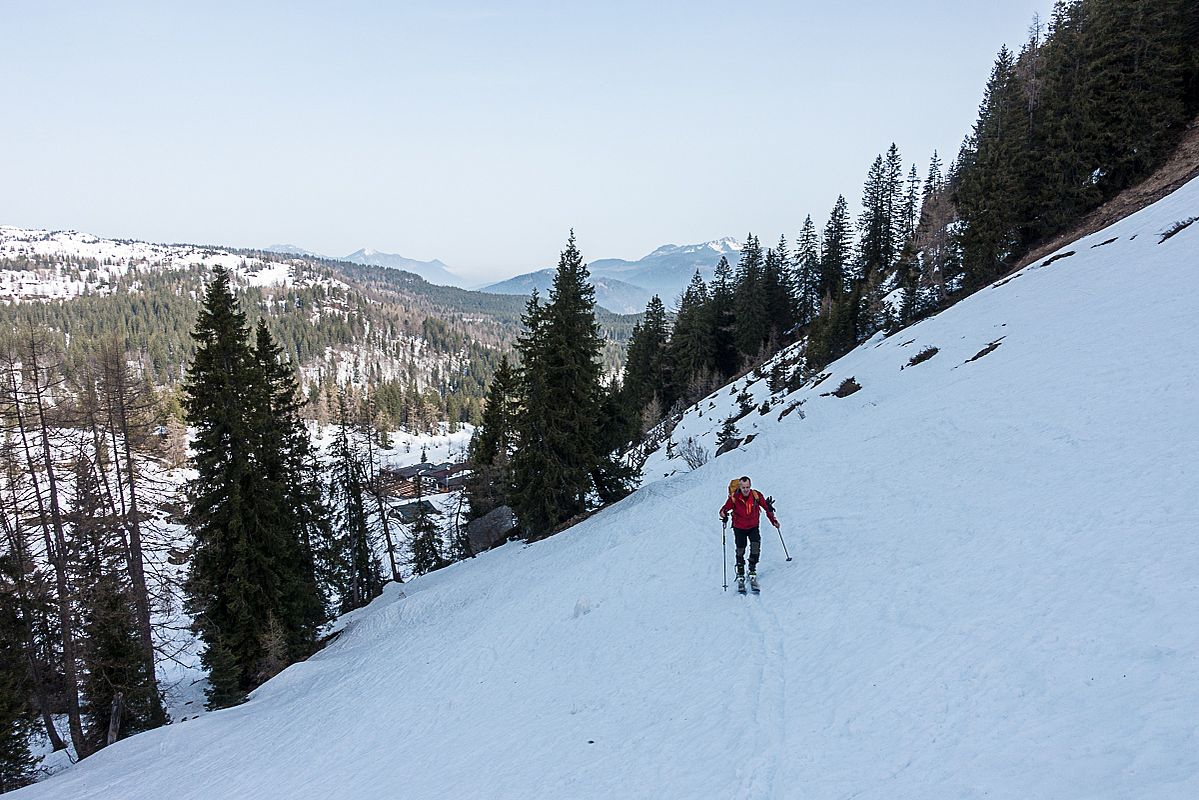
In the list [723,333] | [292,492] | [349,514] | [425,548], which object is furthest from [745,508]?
[723,333]

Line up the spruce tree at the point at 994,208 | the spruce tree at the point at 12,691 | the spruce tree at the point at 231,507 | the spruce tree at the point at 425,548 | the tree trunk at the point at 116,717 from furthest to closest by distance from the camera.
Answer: the spruce tree at the point at 425,548
the spruce tree at the point at 994,208
the spruce tree at the point at 231,507
the tree trunk at the point at 116,717
the spruce tree at the point at 12,691

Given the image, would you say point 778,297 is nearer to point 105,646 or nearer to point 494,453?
point 494,453

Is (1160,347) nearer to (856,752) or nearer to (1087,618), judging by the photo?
(1087,618)

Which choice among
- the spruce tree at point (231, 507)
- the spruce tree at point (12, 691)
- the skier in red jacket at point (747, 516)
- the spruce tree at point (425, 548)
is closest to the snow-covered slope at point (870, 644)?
the skier in red jacket at point (747, 516)

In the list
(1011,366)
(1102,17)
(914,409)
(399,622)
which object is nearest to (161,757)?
(399,622)

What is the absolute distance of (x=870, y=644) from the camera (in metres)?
7.57

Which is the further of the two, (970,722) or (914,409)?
(914,409)

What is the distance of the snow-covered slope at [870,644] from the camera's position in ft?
17.5

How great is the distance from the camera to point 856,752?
5.68m

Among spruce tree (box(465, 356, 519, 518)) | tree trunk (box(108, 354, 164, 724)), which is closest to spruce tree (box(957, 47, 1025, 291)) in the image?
spruce tree (box(465, 356, 519, 518))

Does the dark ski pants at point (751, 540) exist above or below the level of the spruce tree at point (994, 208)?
below

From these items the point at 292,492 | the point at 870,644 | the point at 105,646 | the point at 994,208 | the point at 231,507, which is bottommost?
the point at 105,646

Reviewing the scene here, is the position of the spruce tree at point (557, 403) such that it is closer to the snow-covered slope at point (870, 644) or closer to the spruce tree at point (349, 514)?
the snow-covered slope at point (870, 644)

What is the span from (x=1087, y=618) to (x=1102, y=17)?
1730 inches
